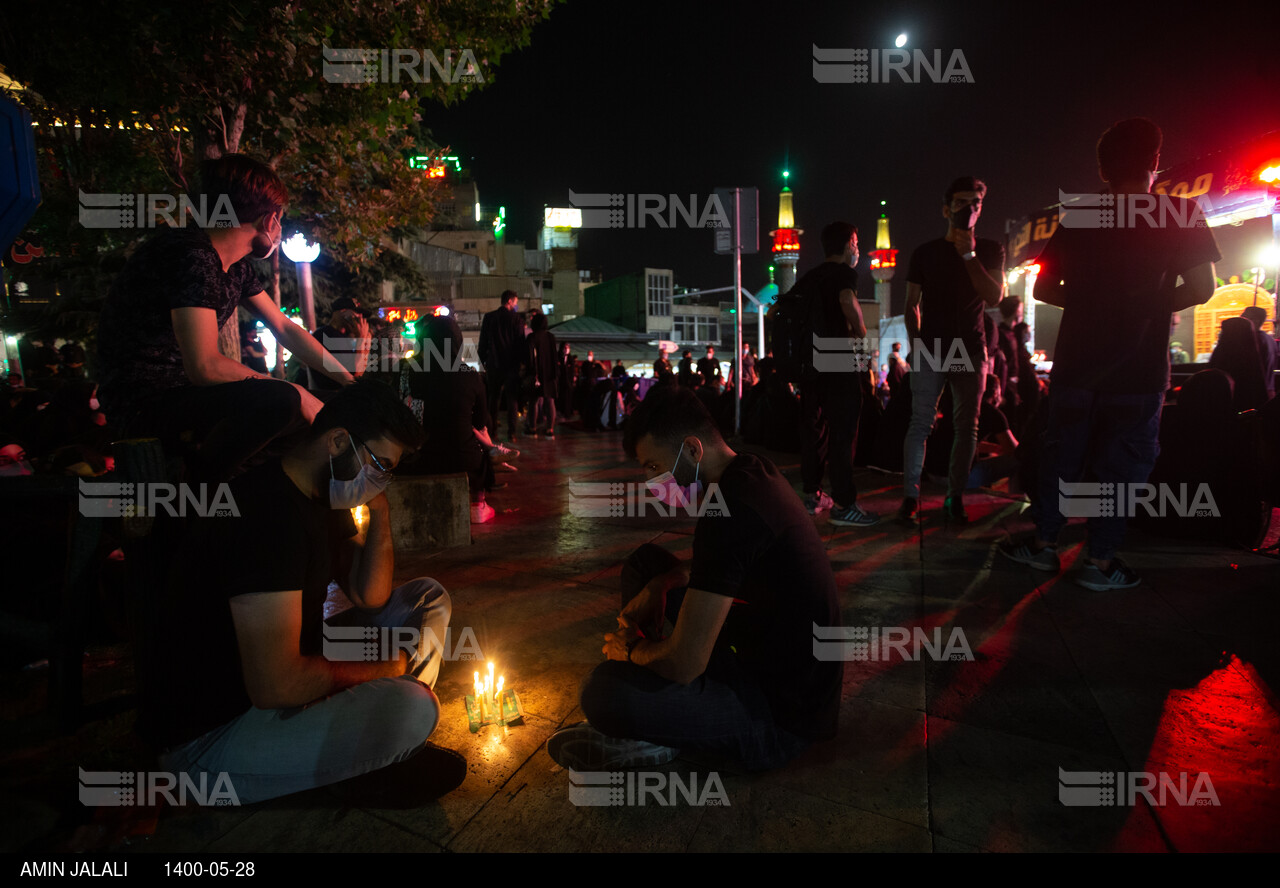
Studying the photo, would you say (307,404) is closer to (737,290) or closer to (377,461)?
(377,461)

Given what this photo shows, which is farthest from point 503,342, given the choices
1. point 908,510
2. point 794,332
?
point 908,510

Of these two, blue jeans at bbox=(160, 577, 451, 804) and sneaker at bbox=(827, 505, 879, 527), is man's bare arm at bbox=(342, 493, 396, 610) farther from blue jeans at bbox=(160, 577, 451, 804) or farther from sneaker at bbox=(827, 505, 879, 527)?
sneaker at bbox=(827, 505, 879, 527)

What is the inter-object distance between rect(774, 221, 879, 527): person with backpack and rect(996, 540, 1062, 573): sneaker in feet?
3.63

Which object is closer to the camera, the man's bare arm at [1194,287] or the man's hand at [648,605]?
the man's hand at [648,605]

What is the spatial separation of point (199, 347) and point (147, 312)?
0.28m

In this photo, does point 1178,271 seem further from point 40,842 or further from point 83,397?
point 83,397

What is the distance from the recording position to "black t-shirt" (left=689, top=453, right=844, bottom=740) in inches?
70.4

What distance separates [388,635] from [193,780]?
72cm

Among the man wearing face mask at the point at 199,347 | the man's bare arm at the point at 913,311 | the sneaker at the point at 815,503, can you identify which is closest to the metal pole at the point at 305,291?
the man wearing face mask at the point at 199,347

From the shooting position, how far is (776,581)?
186 centimetres

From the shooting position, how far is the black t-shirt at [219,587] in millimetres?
1641

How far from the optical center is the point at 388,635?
7.79ft

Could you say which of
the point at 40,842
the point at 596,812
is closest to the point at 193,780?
the point at 40,842

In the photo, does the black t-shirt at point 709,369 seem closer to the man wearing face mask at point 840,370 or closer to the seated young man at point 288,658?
the man wearing face mask at point 840,370
